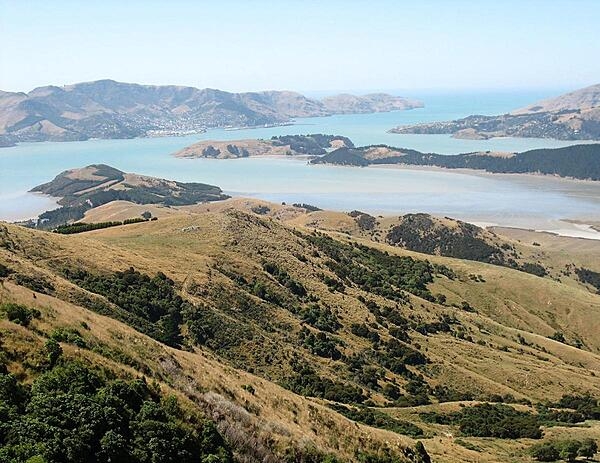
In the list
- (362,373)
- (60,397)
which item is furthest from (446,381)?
(60,397)

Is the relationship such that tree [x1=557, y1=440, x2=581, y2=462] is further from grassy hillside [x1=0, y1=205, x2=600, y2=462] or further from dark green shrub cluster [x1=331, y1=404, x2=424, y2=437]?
dark green shrub cluster [x1=331, y1=404, x2=424, y2=437]

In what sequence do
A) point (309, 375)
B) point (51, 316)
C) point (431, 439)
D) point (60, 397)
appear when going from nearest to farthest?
1. point (60, 397)
2. point (51, 316)
3. point (431, 439)
4. point (309, 375)

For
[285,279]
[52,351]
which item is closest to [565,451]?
[52,351]

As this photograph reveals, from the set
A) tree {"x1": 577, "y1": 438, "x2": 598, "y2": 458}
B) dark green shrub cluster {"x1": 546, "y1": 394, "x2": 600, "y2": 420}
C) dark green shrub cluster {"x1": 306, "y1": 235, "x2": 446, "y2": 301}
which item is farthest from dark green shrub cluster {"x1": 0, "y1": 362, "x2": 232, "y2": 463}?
dark green shrub cluster {"x1": 306, "y1": 235, "x2": 446, "y2": 301}

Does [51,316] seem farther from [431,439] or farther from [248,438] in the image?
[431,439]

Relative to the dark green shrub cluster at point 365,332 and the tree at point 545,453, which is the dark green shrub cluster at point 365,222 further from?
the tree at point 545,453

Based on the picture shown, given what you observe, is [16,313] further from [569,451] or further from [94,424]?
[569,451]
